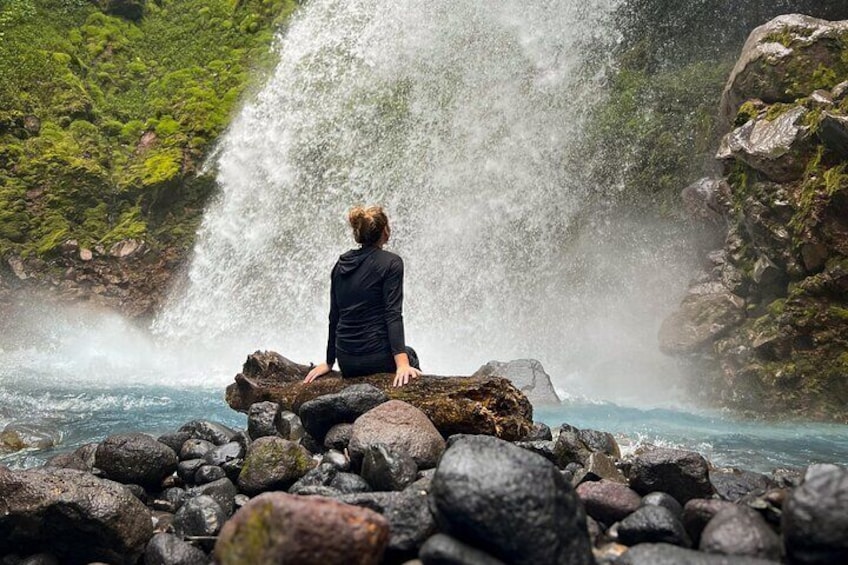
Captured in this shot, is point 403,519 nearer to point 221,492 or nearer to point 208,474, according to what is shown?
point 221,492

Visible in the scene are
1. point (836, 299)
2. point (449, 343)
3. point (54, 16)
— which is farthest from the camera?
point (54, 16)

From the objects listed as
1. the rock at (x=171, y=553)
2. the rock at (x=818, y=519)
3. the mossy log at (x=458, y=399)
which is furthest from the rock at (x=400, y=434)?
the rock at (x=818, y=519)

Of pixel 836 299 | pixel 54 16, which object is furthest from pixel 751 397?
pixel 54 16

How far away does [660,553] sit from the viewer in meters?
2.90

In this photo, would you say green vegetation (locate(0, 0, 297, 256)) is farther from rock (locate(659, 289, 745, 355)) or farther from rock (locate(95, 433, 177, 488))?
rock (locate(95, 433, 177, 488))

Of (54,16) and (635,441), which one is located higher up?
(54,16)

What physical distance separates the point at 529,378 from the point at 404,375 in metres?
7.24

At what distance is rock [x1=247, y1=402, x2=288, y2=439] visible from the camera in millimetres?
5938

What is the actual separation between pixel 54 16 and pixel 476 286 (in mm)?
23523

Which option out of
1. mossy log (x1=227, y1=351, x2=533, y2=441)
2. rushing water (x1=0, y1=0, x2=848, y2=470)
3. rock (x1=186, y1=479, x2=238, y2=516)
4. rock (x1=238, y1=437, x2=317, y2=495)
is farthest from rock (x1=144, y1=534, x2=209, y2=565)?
rushing water (x1=0, y1=0, x2=848, y2=470)

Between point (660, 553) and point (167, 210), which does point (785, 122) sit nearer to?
point (660, 553)

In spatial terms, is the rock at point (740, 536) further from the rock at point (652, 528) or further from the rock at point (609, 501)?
the rock at point (609, 501)

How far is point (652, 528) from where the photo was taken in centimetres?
335

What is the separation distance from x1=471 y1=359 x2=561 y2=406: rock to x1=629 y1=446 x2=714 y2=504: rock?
8035 mm
